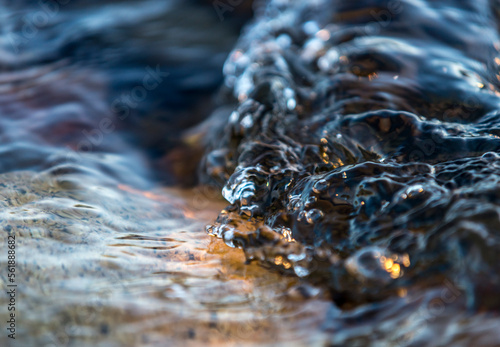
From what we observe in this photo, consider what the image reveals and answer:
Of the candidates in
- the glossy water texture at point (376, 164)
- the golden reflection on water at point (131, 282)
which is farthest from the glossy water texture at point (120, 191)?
the glossy water texture at point (376, 164)

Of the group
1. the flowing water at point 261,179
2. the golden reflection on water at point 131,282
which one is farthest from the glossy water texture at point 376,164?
the golden reflection on water at point 131,282

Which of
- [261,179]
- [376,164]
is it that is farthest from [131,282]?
[376,164]

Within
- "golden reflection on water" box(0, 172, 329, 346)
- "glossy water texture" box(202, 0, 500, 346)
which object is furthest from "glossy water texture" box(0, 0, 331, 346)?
"glossy water texture" box(202, 0, 500, 346)

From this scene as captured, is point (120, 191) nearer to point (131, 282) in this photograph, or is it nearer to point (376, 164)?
point (131, 282)

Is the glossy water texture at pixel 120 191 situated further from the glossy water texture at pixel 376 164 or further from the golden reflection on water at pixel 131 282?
the glossy water texture at pixel 376 164

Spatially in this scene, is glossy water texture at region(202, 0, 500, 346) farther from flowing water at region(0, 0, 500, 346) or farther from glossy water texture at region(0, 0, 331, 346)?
glossy water texture at region(0, 0, 331, 346)
